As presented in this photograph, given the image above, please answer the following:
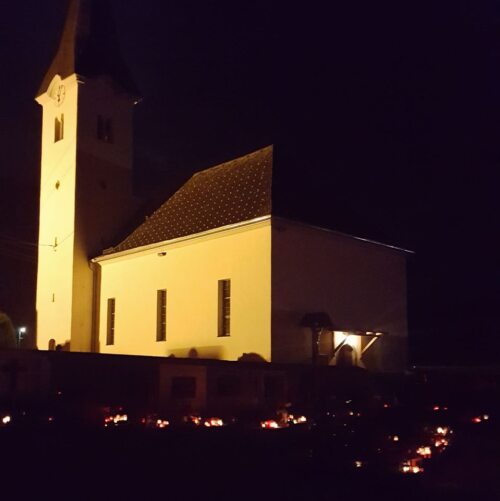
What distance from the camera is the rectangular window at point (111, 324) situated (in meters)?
32.5

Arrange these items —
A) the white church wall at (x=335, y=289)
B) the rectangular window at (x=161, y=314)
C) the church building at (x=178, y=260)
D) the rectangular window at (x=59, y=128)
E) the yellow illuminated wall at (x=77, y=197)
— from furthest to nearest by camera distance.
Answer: the rectangular window at (x=59, y=128), the yellow illuminated wall at (x=77, y=197), the rectangular window at (x=161, y=314), the church building at (x=178, y=260), the white church wall at (x=335, y=289)

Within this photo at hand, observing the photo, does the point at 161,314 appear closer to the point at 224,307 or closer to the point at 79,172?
the point at 224,307

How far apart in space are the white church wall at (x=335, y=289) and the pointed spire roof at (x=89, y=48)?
514 inches

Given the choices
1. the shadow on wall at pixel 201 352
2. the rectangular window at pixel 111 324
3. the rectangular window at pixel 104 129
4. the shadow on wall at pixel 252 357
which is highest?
the rectangular window at pixel 104 129

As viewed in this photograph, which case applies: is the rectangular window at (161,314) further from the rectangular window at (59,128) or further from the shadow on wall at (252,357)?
the rectangular window at (59,128)

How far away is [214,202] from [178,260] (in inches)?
104

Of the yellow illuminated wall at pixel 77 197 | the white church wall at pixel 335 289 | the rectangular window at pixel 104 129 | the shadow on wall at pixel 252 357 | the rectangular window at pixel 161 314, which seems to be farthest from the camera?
the rectangular window at pixel 104 129

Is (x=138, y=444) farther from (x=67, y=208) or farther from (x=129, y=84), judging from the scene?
(x=129, y=84)

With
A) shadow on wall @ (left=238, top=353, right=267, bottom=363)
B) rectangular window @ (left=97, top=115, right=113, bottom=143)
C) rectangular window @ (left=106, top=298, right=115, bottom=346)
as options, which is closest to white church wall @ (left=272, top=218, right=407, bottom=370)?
shadow on wall @ (left=238, top=353, right=267, bottom=363)

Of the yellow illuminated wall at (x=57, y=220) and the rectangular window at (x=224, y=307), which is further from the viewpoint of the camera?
the yellow illuminated wall at (x=57, y=220)

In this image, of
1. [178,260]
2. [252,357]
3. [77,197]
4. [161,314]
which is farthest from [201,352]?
[77,197]

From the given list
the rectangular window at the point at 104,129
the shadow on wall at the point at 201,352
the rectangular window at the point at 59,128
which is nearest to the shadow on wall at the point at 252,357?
the shadow on wall at the point at 201,352

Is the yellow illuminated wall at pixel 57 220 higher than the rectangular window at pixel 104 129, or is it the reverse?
the rectangular window at pixel 104 129

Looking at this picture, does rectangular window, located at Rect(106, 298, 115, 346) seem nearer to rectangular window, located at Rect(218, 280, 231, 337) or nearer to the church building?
the church building
